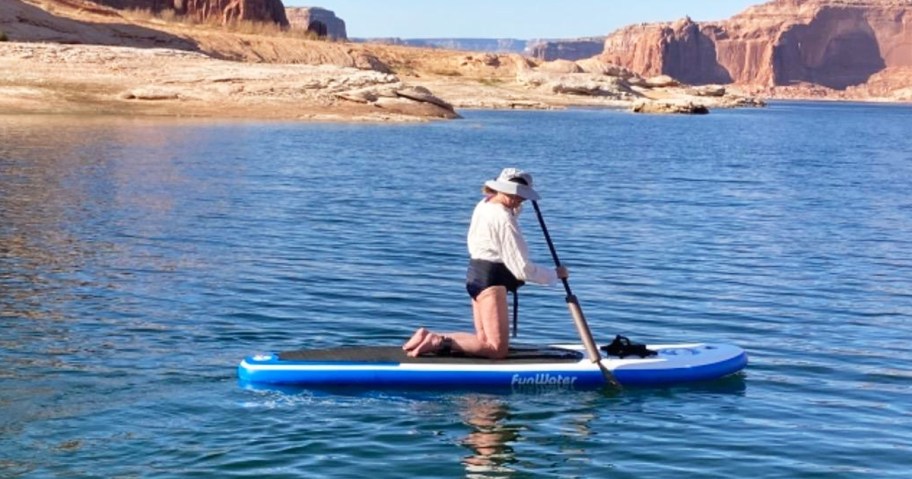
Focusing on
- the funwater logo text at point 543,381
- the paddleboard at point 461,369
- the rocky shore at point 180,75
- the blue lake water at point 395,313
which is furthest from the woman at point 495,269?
the rocky shore at point 180,75

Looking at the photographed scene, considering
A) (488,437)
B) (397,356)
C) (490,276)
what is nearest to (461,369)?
(397,356)

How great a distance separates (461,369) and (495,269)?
2.91ft

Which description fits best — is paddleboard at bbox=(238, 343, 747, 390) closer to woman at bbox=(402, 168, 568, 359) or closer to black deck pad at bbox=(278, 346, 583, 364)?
black deck pad at bbox=(278, 346, 583, 364)

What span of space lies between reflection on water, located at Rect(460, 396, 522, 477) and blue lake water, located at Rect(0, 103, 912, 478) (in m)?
0.03

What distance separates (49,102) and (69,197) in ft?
81.8

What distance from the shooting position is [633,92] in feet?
415

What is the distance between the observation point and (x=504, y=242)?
35.6 feet

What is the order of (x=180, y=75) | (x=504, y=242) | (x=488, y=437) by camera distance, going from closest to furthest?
(x=488, y=437)
(x=504, y=242)
(x=180, y=75)

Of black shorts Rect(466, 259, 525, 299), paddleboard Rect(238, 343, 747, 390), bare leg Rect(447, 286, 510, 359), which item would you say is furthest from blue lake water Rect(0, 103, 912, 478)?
black shorts Rect(466, 259, 525, 299)

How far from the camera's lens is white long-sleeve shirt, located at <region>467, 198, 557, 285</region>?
10.8 metres

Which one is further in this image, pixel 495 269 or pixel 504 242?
pixel 495 269

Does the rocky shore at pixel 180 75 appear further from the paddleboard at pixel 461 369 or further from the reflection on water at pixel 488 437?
the reflection on water at pixel 488 437

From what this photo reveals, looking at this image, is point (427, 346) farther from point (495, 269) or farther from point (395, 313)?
point (395, 313)

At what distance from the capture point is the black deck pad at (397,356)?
11297mm
